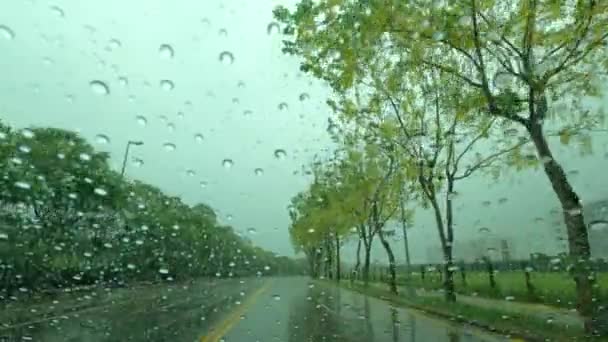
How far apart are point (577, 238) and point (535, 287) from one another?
16.9 feet

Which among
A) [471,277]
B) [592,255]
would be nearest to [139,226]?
[471,277]

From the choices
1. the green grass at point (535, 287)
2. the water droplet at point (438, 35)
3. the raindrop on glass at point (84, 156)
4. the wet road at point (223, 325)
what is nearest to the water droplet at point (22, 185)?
the raindrop on glass at point (84, 156)

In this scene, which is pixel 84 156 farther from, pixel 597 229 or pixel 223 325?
pixel 597 229

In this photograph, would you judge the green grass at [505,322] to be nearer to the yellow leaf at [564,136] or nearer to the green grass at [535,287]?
the green grass at [535,287]

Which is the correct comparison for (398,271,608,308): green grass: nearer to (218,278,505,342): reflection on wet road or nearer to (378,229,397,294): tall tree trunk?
(218,278,505,342): reflection on wet road

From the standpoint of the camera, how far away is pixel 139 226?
71.7 ft

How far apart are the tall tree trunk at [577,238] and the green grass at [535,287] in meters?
0.37

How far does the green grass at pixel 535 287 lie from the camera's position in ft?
Result: 40.0

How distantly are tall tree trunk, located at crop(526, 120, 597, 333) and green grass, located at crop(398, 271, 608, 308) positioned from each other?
0.37 meters

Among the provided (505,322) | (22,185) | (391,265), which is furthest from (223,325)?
(391,265)

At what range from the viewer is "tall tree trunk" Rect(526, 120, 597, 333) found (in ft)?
32.0

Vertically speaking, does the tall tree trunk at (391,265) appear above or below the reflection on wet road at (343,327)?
above

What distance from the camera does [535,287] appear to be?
48.5ft

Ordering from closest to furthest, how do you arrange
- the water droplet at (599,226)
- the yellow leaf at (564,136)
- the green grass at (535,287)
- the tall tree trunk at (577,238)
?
the tall tree trunk at (577,238) → the water droplet at (599,226) → the green grass at (535,287) → the yellow leaf at (564,136)
